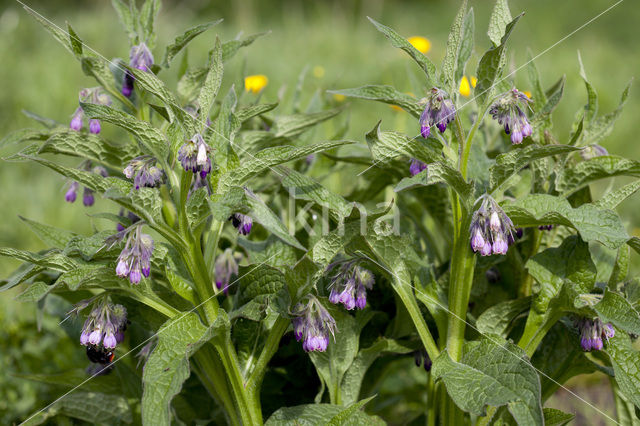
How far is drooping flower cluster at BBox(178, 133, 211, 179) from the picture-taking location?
1393mm

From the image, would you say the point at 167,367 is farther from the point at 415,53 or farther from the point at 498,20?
the point at 498,20

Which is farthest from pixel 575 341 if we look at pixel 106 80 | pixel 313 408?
pixel 106 80

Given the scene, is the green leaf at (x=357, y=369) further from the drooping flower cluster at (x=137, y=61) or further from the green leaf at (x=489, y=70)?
the drooping flower cluster at (x=137, y=61)

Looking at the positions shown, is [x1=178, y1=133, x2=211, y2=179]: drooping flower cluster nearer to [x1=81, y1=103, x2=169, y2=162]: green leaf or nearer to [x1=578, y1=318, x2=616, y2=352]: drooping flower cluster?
[x1=81, y1=103, x2=169, y2=162]: green leaf

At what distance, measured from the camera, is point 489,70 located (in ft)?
4.95

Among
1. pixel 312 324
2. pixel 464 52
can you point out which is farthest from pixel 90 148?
pixel 464 52


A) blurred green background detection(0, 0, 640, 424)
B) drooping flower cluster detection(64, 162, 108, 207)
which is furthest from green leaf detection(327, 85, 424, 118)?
blurred green background detection(0, 0, 640, 424)

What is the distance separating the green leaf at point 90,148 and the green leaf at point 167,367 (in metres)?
0.52

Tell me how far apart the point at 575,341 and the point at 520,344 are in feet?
0.49

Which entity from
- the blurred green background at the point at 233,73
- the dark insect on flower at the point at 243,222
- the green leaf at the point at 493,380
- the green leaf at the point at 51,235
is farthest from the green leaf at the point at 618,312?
the green leaf at the point at 51,235

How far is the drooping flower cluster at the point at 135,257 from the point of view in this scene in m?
1.40

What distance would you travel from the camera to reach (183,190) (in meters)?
1.52

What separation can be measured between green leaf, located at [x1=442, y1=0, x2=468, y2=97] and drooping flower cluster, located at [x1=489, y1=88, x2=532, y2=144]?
0.11m

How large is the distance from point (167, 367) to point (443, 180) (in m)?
0.71
